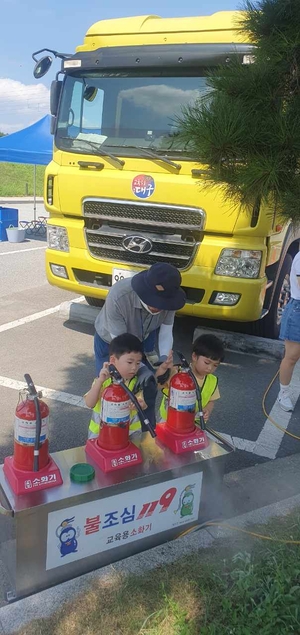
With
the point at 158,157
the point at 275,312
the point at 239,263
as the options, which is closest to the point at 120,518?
the point at 239,263

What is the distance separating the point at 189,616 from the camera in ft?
6.81

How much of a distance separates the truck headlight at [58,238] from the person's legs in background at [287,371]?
2.46 m

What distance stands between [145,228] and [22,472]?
3084 mm

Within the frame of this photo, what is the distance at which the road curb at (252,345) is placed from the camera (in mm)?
5418

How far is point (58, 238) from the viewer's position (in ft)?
17.8

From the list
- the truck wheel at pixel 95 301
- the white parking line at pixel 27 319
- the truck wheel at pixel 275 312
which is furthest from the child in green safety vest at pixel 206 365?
the truck wheel at pixel 95 301

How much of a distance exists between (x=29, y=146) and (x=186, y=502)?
10.4 m

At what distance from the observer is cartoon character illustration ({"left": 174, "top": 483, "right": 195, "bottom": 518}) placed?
8.63 feet

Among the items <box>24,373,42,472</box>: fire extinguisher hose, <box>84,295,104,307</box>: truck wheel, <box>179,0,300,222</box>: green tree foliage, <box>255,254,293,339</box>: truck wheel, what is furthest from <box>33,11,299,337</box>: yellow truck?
<box>24,373,42,472</box>: fire extinguisher hose

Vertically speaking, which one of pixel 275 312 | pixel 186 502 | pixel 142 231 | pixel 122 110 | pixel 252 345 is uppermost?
pixel 122 110

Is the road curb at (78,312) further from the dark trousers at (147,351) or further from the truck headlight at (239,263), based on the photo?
the dark trousers at (147,351)

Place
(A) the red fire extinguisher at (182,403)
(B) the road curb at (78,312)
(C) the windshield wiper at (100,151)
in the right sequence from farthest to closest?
(B) the road curb at (78,312) < (C) the windshield wiper at (100,151) < (A) the red fire extinguisher at (182,403)

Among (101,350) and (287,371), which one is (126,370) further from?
(287,371)

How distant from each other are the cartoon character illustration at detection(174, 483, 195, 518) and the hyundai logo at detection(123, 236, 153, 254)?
2.73 m
